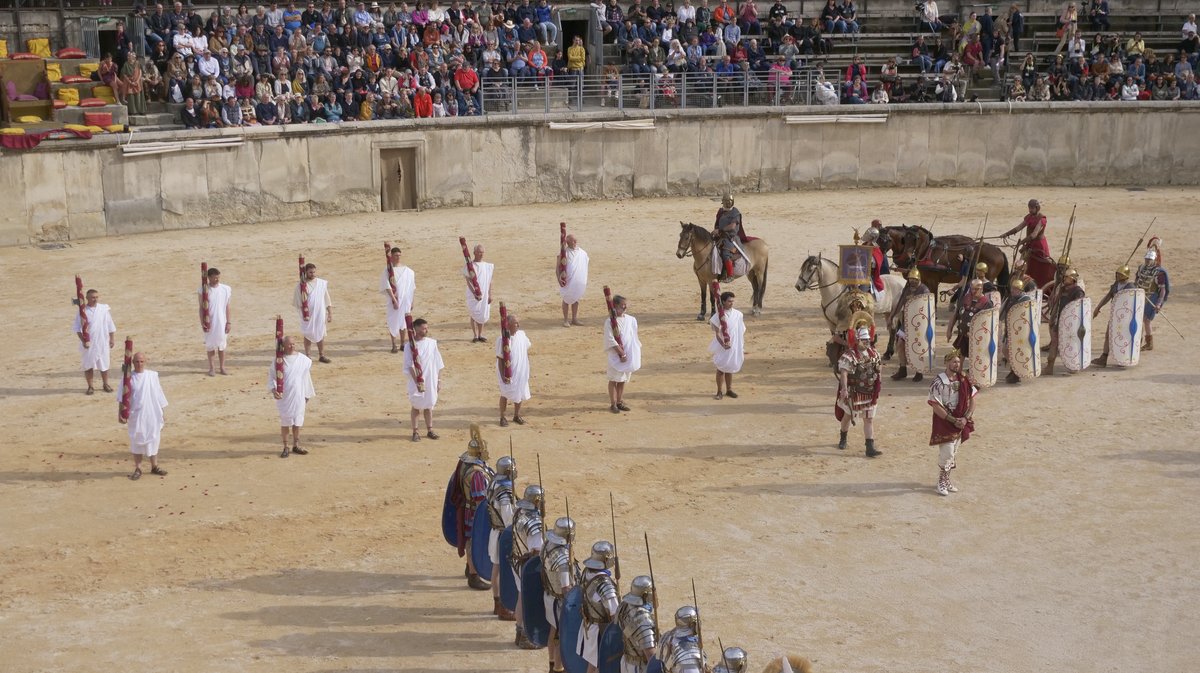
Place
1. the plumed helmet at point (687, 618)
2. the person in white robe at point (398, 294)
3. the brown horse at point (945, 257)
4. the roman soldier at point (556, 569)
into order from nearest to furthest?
1. the plumed helmet at point (687, 618)
2. the roman soldier at point (556, 569)
3. the person in white robe at point (398, 294)
4. the brown horse at point (945, 257)

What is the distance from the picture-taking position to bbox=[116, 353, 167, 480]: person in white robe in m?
14.9

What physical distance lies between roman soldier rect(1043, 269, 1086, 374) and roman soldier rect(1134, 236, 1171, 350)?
4.35 ft

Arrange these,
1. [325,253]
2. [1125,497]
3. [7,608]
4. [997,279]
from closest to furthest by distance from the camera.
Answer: [7,608]
[1125,497]
[997,279]
[325,253]

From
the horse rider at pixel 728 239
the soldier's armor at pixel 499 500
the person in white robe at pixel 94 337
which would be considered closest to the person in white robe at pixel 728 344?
the horse rider at pixel 728 239

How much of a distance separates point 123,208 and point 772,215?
13036mm

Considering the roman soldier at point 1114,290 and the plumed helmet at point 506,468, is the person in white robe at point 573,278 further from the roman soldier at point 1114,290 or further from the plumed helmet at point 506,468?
the plumed helmet at point 506,468

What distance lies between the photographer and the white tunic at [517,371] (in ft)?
53.7

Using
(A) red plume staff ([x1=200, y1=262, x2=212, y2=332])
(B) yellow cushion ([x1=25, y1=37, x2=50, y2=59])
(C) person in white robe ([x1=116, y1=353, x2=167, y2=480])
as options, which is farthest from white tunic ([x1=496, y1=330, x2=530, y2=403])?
(B) yellow cushion ([x1=25, y1=37, x2=50, y2=59])

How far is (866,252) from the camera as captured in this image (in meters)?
18.9

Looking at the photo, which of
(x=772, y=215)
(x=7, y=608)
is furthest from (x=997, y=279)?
(x=7, y=608)

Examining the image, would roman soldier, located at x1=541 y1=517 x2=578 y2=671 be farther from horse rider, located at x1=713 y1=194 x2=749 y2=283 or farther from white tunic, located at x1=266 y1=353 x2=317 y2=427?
horse rider, located at x1=713 y1=194 x2=749 y2=283

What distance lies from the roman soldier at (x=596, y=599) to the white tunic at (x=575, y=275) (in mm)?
11063

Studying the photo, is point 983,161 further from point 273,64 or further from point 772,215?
Result: point 273,64

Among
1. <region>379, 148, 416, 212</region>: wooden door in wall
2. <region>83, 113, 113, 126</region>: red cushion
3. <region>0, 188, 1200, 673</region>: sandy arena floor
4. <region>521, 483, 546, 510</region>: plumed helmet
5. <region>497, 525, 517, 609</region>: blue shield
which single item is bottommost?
<region>0, 188, 1200, 673</region>: sandy arena floor
